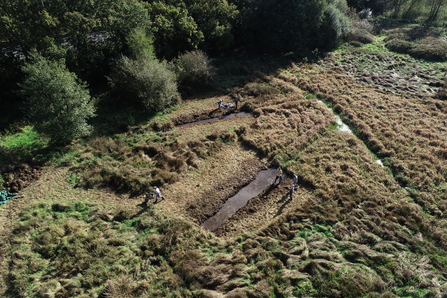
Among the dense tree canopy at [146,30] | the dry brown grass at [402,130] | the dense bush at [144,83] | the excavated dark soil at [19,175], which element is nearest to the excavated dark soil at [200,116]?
the dense bush at [144,83]

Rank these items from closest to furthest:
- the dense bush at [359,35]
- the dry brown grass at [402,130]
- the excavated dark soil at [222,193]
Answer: the excavated dark soil at [222,193]
the dry brown grass at [402,130]
the dense bush at [359,35]

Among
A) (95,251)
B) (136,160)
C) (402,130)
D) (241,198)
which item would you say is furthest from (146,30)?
(402,130)

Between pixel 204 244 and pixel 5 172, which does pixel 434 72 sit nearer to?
pixel 204 244

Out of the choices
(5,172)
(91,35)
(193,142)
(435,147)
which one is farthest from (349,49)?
(5,172)

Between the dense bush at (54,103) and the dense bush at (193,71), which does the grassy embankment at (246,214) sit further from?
the dense bush at (193,71)

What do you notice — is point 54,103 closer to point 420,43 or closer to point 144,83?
point 144,83

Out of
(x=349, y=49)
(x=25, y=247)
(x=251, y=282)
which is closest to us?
(x=251, y=282)
